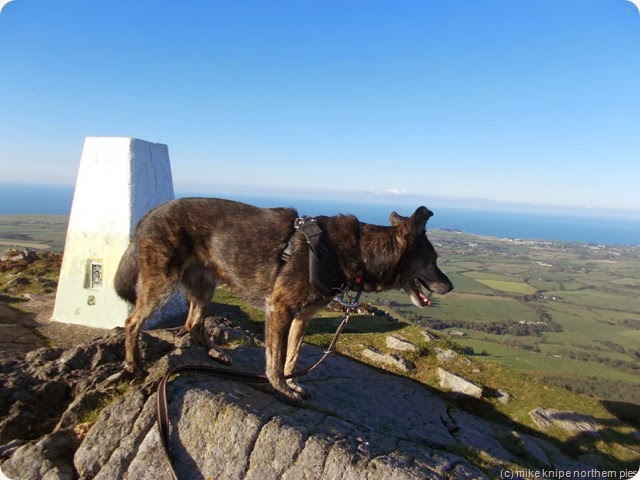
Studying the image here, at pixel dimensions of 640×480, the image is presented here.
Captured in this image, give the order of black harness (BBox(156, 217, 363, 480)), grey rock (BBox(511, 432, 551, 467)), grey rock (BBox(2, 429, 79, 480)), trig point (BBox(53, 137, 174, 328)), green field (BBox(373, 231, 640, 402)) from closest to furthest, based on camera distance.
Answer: grey rock (BBox(2, 429, 79, 480)) < black harness (BBox(156, 217, 363, 480)) < grey rock (BBox(511, 432, 551, 467)) < trig point (BBox(53, 137, 174, 328)) < green field (BBox(373, 231, 640, 402))

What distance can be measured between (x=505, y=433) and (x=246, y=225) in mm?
7181

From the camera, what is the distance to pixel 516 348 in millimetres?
43062

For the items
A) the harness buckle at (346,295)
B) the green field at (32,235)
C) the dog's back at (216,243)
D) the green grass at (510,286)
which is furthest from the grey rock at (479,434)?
the green grass at (510,286)

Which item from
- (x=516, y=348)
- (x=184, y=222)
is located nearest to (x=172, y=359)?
(x=184, y=222)

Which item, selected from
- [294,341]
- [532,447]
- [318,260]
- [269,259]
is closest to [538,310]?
[532,447]

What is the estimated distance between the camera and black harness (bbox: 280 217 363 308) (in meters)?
5.55

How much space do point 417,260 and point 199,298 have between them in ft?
Answer: 11.8

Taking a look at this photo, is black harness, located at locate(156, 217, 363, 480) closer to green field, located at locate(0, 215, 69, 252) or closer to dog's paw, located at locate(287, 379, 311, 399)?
dog's paw, located at locate(287, 379, 311, 399)

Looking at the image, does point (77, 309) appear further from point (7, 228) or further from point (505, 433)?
point (7, 228)

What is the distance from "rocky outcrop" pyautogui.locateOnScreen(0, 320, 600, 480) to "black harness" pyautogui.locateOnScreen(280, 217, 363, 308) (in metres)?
1.59

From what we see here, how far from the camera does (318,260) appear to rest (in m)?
5.54

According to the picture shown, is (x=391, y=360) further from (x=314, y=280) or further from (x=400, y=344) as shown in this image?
(x=314, y=280)

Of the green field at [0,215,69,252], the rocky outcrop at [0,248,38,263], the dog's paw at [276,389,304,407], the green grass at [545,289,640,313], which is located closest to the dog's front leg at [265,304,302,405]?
the dog's paw at [276,389,304,407]

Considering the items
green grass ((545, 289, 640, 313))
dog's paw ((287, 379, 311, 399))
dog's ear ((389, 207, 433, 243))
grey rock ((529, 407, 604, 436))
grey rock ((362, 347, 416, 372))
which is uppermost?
dog's ear ((389, 207, 433, 243))
